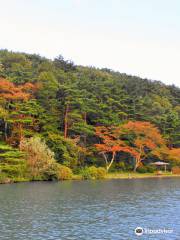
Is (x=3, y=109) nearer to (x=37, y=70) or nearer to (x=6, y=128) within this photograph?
(x=6, y=128)

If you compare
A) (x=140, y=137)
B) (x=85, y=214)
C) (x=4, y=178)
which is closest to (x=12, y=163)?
(x=4, y=178)

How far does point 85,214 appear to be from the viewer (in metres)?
24.2

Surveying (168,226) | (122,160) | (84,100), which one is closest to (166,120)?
(122,160)

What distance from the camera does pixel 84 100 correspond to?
60281 millimetres

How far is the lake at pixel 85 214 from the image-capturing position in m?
19.2

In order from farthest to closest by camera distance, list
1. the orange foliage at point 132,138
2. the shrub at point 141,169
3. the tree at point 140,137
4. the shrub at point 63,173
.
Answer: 1. the shrub at point 141,169
2. the tree at point 140,137
3. the orange foliage at point 132,138
4. the shrub at point 63,173

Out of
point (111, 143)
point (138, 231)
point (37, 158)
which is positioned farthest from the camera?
point (111, 143)

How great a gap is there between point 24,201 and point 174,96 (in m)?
65.4

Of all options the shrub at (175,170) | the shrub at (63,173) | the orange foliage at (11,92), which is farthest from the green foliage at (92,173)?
the shrub at (175,170)

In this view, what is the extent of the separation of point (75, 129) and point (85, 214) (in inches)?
1316

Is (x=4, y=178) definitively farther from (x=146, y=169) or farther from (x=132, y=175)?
(x=146, y=169)

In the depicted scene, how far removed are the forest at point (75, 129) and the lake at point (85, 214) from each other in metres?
11.9

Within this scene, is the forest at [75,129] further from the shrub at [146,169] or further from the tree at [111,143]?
the shrub at [146,169]

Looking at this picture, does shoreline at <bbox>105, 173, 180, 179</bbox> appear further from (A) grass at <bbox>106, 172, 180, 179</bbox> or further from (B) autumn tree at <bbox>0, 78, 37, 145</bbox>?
(B) autumn tree at <bbox>0, 78, 37, 145</bbox>
